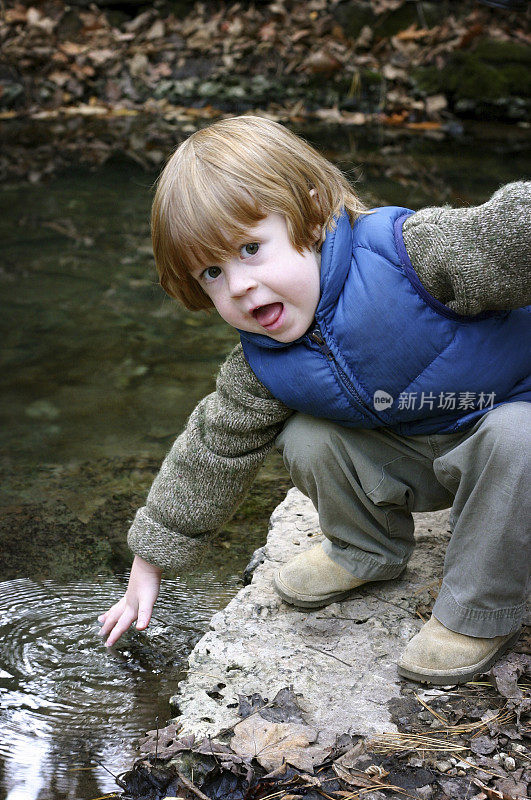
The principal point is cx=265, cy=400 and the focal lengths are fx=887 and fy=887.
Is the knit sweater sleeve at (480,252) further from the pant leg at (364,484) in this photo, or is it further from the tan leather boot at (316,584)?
the tan leather boot at (316,584)

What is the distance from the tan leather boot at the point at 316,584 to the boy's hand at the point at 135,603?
0.29m

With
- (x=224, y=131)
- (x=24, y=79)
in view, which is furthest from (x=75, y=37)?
(x=224, y=131)

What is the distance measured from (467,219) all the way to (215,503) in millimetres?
784

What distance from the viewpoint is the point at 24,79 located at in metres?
8.44

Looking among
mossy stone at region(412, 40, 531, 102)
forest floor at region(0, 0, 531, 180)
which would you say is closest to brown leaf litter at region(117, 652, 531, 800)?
forest floor at region(0, 0, 531, 180)

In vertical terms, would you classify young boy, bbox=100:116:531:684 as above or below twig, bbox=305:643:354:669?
above

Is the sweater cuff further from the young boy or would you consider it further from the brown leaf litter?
the brown leaf litter

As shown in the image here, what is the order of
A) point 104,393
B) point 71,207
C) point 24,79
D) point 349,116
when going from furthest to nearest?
point 24,79, point 349,116, point 71,207, point 104,393

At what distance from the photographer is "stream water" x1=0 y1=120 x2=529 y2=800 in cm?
176

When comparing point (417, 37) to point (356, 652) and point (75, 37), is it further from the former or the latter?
point (356, 652)

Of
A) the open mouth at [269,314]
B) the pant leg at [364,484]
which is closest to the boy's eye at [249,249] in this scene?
the open mouth at [269,314]

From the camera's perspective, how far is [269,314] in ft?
5.67

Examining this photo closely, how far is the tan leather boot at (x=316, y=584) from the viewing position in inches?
77.5

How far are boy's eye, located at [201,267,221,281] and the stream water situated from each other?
814 mm
